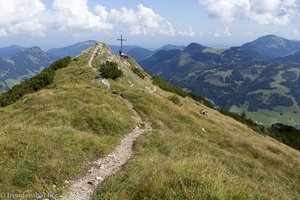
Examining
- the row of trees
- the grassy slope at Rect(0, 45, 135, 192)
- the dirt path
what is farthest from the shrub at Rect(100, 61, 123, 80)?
the dirt path

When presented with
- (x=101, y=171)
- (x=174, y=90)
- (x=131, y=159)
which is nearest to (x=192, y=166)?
(x=101, y=171)

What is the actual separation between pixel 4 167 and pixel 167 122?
2209 centimetres

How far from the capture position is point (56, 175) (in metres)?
13.4

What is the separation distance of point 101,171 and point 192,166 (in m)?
4.59

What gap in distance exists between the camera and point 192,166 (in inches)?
531

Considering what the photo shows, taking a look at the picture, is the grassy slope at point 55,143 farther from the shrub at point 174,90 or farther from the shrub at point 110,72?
the shrub at point 174,90

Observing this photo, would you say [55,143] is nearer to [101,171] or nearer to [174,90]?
[101,171]

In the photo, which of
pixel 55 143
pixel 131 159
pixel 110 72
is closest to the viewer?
pixel 55 143

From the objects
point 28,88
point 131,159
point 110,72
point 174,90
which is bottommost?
point 174,90

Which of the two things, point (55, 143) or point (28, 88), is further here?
point (28, 88)

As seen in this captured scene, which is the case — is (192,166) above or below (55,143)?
above

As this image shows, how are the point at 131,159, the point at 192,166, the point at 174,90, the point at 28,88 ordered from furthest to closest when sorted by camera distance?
the point at 174,90 → the point at 28,88 → the point at 131,159 → the point at 192,166

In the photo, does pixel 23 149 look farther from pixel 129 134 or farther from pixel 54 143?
pixel 129 134

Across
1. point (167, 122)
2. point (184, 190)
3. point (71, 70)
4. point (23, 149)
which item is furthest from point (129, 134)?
point (71, 70)
